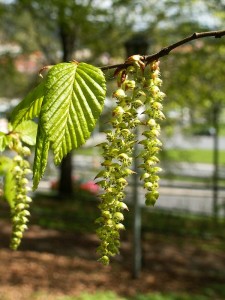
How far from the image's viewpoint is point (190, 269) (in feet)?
24.0

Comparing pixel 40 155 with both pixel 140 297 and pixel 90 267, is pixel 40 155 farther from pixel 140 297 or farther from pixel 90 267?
pixel 90 267

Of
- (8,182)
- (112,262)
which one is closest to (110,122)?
(8,182)

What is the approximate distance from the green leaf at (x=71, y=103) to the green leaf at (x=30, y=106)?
0.36ft

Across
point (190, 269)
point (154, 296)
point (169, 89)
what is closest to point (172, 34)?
point (169, 89)

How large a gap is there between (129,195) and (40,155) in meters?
10.4

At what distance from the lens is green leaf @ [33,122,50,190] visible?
36.5 inches

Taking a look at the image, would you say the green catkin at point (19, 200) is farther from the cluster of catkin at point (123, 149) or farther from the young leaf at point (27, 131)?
the cluster of catkin at point (123, 149)

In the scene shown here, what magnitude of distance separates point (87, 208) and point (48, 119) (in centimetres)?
1044

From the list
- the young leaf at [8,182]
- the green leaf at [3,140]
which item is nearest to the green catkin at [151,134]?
the green leaf at [3,140]

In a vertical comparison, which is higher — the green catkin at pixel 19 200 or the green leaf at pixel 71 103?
the green leaf at pixel 71 103

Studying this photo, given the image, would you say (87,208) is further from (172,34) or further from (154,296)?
(154,296)

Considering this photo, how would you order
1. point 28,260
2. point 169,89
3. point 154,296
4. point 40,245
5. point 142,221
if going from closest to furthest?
point 154,296
point 28,260
point 40,245
point 169,89
point 142,221

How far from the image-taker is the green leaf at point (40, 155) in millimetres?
926

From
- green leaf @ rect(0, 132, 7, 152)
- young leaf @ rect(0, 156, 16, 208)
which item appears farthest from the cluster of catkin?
young leaf @ rect(0, 156, 16, 208)
